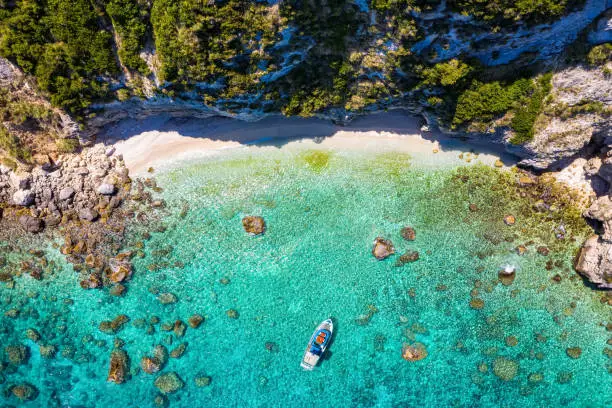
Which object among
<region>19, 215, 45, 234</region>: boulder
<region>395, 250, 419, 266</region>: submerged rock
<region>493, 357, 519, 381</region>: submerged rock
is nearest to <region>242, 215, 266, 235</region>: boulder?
<region>395, 250, 419, 266</region>: submerged rock

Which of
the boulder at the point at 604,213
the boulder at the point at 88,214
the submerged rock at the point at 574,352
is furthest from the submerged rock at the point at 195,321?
the boulder at the point at 604,213

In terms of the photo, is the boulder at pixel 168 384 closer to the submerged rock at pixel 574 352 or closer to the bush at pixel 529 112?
the submerged rock at pixel 574 352

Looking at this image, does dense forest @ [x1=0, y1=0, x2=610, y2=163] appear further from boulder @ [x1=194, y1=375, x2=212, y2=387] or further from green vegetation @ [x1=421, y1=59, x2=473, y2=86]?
boulder @ [x1=194, y1=375, x2=212, y2=387]

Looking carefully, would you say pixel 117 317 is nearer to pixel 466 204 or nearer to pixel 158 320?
pixel 158 320

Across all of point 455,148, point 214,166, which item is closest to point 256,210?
point 214,166

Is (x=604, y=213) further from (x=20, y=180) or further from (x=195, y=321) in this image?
(x=20, y=180)

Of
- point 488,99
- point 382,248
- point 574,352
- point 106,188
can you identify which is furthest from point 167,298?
point 574,352
